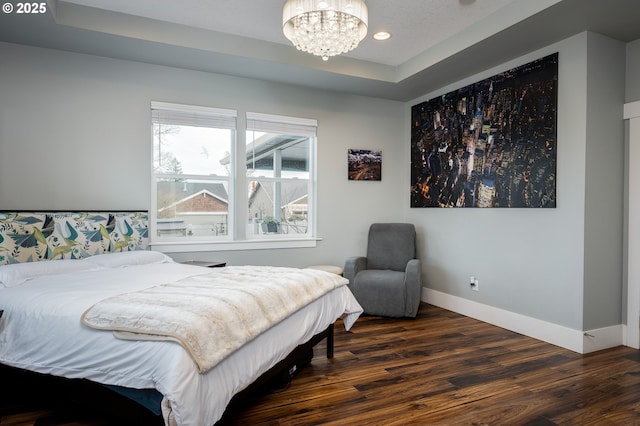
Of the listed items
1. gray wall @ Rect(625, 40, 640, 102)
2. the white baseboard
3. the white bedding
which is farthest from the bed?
gray wall @ Rect(625, 40, 640, 102)

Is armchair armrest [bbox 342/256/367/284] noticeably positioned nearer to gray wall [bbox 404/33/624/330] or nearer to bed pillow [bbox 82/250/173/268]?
gray wall [bbox 404/33/624/330]

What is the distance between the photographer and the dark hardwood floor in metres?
2.17

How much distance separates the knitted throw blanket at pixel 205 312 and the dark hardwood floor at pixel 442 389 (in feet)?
1.71

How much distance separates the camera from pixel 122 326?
1.75 m

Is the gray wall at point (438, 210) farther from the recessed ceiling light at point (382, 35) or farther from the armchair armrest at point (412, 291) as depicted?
the recessed ceiling light at point (382, 35)

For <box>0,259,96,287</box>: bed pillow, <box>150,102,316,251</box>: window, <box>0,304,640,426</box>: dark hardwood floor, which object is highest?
<box>150,102,316,251</box>: window

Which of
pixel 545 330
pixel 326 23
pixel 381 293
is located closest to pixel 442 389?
pixel 545 330

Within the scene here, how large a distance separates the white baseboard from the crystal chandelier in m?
2.96

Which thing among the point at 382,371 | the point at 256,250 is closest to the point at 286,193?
the point at 256,250

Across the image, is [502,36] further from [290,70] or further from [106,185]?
[106,185]

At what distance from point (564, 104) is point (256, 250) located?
336cm

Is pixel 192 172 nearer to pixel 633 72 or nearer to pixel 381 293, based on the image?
pixel 381 293

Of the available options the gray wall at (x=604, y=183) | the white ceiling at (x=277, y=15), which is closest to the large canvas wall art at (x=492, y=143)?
the gray wall at (x=604, y=183)

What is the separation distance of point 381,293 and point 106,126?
3.31 m
